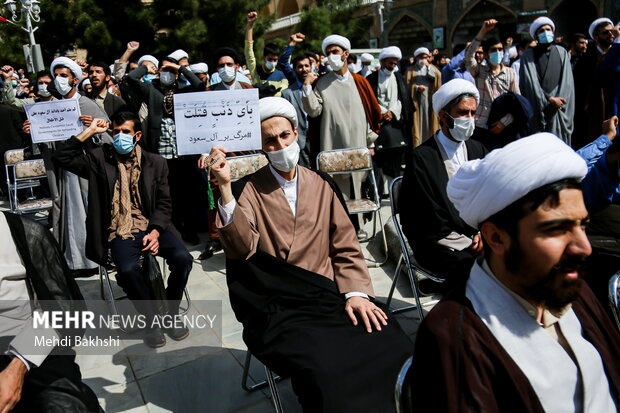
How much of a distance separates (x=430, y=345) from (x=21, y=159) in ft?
21.3

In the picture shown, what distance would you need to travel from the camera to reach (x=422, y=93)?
7.49 metres

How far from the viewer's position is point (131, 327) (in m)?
3.86

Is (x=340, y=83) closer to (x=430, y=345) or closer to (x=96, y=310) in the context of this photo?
(x=96, y=310)

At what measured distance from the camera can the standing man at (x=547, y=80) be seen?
6199 mm

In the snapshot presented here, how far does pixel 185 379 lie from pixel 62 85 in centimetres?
318

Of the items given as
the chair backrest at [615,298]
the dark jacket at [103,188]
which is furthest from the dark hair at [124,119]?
the chair backrest at [615,298]

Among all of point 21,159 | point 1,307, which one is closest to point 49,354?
point 1,307

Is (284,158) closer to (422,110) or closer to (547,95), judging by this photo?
(547,95)

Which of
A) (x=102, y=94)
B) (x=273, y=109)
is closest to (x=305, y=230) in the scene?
(x=273, y=109)

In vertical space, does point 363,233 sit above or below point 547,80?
below

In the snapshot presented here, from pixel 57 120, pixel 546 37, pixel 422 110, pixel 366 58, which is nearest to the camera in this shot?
pixel 57 120

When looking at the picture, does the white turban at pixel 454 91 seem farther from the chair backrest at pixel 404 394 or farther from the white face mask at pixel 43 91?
the white face mask at pixel 43 91

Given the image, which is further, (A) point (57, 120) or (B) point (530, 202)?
(A) point (57, 120)

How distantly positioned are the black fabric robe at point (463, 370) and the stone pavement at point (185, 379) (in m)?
1.64
